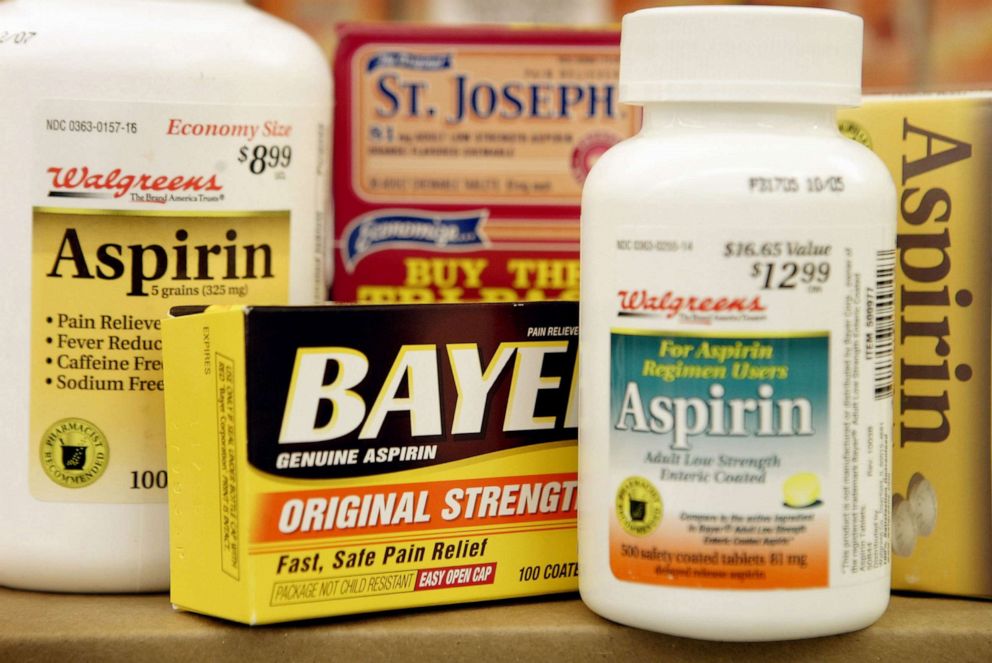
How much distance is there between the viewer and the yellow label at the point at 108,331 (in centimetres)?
61

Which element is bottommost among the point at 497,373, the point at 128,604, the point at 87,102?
the point at 128,604

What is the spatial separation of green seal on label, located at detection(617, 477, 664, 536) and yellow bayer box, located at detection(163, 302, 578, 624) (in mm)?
73

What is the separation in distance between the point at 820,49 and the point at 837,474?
0.18 metres

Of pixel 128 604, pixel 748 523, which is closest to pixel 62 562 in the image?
pixel 128 604

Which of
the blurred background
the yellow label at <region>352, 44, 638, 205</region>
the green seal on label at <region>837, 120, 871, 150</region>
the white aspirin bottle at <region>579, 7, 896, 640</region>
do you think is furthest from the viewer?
the blurred background

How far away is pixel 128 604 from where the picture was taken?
0.61m

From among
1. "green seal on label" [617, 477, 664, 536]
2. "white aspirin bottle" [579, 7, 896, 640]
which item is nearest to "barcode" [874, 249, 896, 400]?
"white aspirin bottle" [579, 7, 896, 640]

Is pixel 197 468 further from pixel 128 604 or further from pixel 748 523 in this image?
pixel 748 523

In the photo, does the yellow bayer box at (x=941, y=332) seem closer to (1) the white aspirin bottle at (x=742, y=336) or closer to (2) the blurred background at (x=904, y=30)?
(1) the white aspirin bottle at (x=742, y=336)

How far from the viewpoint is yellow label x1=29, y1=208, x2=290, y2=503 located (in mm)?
608

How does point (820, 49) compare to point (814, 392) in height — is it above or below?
above

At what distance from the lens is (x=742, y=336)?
20.3 inches

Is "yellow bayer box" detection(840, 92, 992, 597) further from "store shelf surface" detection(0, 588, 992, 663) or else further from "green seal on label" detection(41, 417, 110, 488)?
"green seal on label" detection(41, 417, 110, 488)

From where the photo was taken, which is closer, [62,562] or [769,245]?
[769,245]
